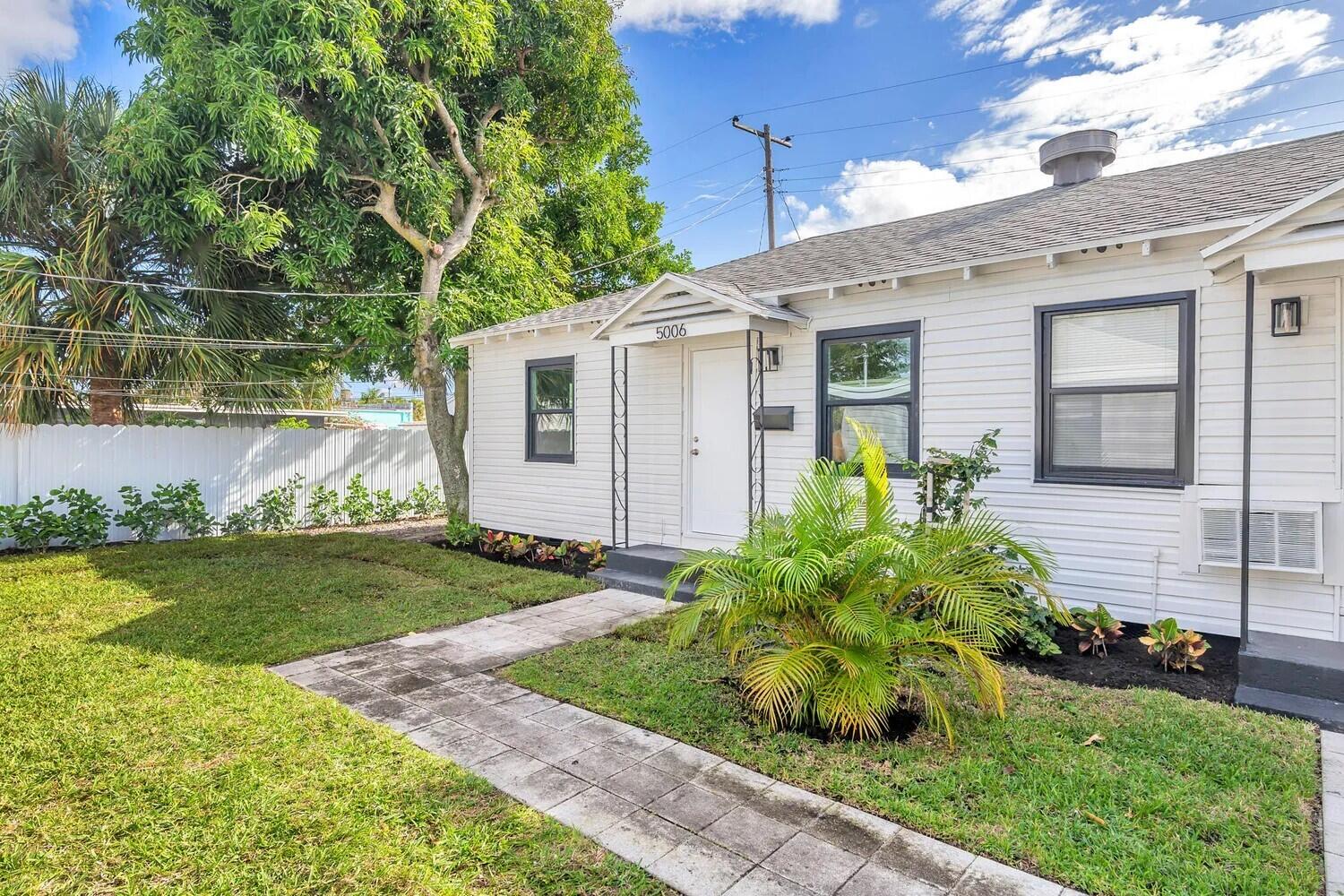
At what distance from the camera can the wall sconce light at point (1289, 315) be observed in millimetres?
4105

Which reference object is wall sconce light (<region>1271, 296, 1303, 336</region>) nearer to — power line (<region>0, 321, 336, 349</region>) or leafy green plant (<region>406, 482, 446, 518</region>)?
power line (<region>0, 321, 336, 349</region>)

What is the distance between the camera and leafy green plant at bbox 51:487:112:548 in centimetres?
842

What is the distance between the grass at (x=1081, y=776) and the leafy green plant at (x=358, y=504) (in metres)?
8.25

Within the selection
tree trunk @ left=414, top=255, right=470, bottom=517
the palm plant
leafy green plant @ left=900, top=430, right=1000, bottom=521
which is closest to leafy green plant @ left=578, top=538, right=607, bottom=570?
tree trunk @ left=414, top=255, right=470, bottom=517

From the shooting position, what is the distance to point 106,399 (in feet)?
29.6

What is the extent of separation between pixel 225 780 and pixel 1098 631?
16.1 feet

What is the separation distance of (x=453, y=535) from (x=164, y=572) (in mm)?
3047

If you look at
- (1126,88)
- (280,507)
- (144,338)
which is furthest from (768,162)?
(144,338)

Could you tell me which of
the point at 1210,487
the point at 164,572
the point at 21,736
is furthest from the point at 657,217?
the point at 21,736

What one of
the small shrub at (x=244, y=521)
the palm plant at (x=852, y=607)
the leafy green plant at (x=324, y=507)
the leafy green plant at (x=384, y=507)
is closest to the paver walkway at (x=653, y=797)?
the palm plant at (x=852, y=607)

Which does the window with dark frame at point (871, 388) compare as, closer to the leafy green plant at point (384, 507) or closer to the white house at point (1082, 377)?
the white house at point (1082, 377)

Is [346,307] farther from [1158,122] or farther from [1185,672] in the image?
[1158,122]

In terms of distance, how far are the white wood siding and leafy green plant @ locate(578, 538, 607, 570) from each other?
0.94 meters

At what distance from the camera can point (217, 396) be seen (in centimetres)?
957
